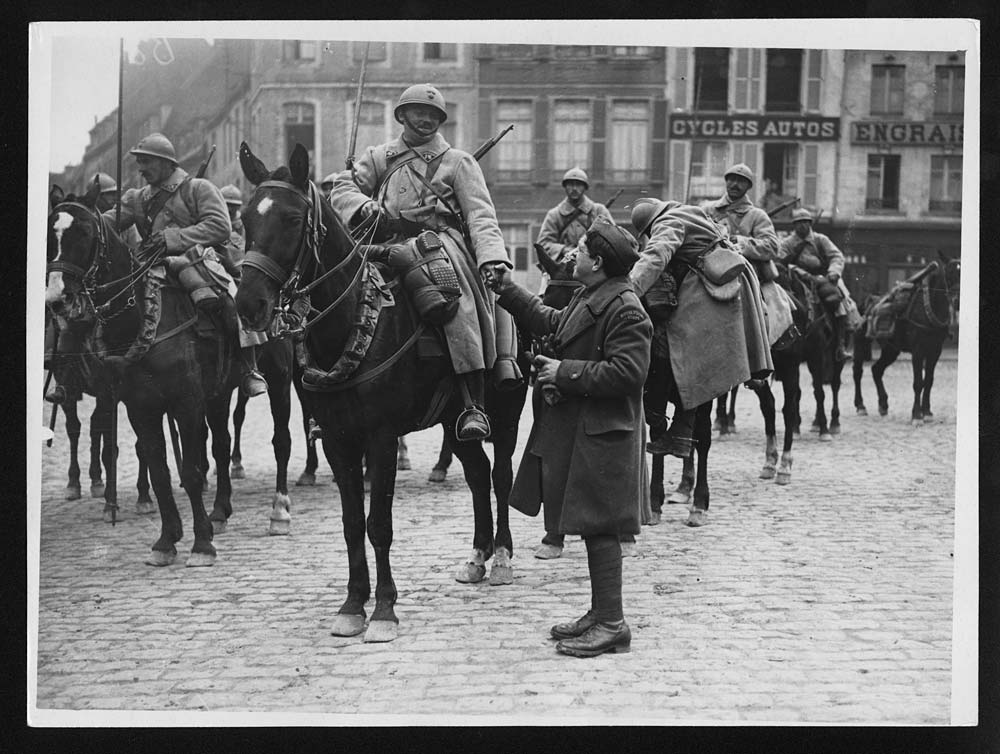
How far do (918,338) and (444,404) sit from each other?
882cm

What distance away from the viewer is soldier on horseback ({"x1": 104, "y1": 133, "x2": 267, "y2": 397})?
8617 millimetres

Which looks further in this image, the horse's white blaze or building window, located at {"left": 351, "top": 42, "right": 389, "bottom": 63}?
the horse's white blaze

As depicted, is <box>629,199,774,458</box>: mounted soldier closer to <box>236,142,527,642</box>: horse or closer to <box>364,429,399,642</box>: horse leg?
<box>236,142,527,642</box>: horse

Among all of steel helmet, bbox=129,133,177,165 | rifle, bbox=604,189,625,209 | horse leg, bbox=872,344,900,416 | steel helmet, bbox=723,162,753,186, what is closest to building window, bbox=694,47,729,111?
steel helmet, bbox=723,162,753,186

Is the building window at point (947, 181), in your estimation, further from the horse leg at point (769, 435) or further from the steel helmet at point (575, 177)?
the steel helmet at point (575, 177)

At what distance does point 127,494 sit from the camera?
35.0 ft

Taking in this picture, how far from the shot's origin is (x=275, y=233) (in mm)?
6371

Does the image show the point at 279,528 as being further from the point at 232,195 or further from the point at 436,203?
the point at 232,195

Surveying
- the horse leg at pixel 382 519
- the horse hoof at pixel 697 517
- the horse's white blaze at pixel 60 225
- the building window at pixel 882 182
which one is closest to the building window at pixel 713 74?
the building window at pixel 882 182

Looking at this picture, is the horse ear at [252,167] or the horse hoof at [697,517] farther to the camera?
the horse hoof at [697,517]

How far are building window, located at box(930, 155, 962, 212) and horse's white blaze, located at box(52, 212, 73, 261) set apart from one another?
588 cm

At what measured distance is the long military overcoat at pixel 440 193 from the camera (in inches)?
292

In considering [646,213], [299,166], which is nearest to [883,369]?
[646,213]
